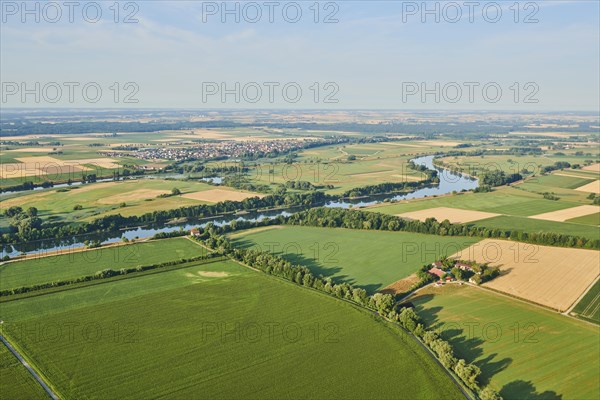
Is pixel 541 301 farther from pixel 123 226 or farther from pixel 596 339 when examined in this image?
pixel 123 226

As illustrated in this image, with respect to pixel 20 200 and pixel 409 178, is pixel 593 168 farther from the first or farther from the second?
pixel 20 200

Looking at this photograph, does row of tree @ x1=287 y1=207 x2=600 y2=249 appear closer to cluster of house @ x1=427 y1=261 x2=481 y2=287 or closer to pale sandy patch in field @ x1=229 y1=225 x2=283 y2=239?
pale sandy patch in field @ x1=229 y1=225 x2=283 y2=239

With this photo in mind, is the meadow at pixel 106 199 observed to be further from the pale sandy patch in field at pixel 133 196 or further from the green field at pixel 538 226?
the green field at pixel 538 226

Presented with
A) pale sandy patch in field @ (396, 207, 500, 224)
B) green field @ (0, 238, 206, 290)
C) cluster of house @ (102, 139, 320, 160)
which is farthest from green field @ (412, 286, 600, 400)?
cluster of house @ (102, 139, 320, 160)

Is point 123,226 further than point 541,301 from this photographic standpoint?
Yes

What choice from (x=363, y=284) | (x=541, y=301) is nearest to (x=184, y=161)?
(x=363, y=284)

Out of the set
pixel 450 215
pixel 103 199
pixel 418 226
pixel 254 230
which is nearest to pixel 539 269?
pixel 418 226
